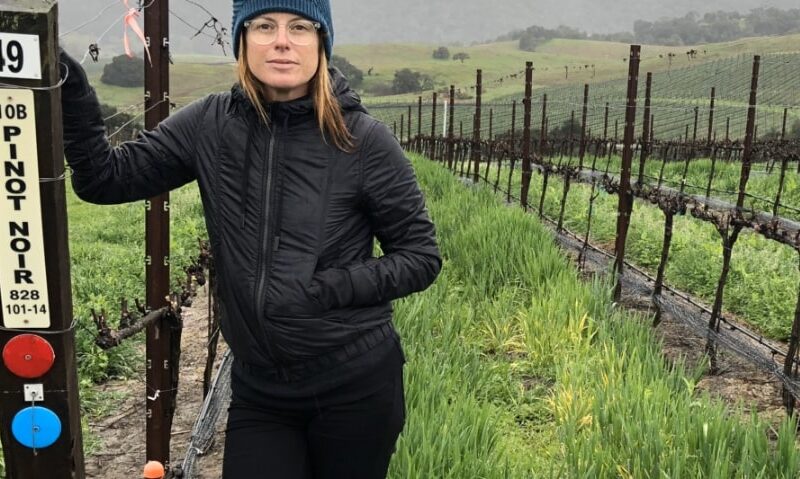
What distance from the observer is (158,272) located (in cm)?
244

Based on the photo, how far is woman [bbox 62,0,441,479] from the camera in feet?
5.21

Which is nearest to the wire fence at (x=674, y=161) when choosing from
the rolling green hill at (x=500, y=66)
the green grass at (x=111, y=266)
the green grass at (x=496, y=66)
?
the rolling green hill at (x=500, y=66)

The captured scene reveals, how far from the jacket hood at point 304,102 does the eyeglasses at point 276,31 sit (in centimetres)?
10

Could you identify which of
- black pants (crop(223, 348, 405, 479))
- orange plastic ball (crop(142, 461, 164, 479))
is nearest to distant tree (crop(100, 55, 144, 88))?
orange plastic ball (crop(142, 461, 164, 479))

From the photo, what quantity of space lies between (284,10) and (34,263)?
714mm

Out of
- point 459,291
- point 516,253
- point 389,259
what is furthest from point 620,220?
point 389,259

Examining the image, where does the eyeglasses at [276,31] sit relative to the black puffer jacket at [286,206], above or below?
above

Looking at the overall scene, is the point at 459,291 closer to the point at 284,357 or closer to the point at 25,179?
the point at 284,357

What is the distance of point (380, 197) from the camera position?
164 centimetres

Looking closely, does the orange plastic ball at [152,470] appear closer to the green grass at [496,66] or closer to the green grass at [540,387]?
the green grass at [540,387]

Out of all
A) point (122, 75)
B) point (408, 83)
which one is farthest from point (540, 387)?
point (122, 75)

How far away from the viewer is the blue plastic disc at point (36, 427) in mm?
1473

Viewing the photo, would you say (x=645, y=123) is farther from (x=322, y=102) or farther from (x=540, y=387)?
(x=322, y=102)

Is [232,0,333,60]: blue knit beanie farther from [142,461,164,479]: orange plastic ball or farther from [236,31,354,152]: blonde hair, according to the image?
[142,461,164,479]: orange plastic ball
